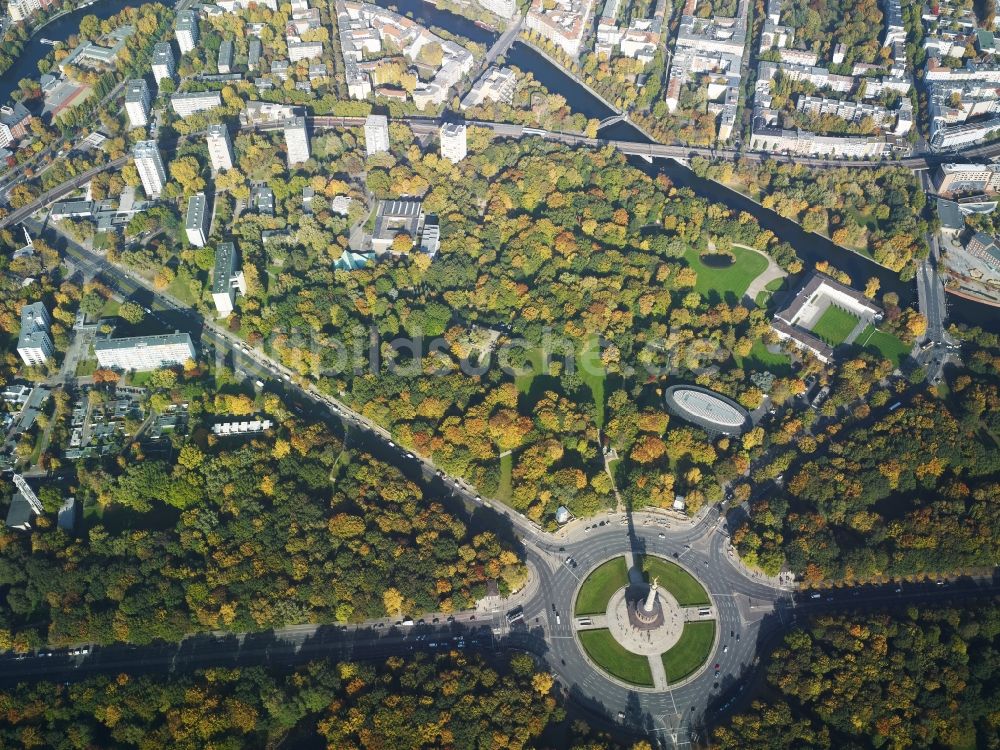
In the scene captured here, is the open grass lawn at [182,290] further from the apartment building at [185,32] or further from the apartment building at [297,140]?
the apartment building at [185,32]

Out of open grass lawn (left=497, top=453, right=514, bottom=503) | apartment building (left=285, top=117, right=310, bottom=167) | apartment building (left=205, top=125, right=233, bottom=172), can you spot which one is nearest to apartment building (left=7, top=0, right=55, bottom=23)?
apartment building (left=205, top=125, right=233, bottom=172)

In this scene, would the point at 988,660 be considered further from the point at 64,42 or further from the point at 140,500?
the point at 64,42

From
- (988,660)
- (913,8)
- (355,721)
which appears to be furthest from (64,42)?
(988,660)

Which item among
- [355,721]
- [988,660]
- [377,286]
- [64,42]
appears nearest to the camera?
[355,721]

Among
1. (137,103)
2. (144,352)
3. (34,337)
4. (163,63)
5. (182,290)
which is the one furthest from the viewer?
(163,63)

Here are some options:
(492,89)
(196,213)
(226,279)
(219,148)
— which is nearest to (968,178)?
(492,89)

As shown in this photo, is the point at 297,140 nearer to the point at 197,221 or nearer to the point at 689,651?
the point at 197,221
